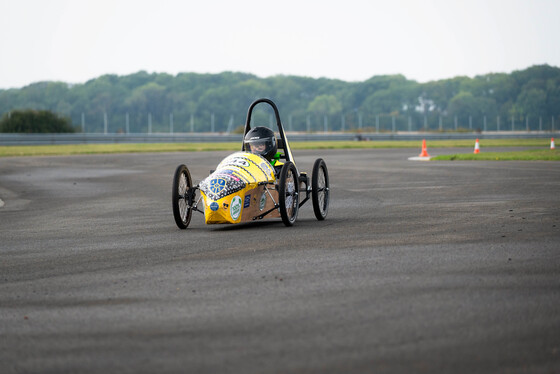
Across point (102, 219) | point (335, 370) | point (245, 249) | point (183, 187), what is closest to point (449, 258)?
point (245, 249)

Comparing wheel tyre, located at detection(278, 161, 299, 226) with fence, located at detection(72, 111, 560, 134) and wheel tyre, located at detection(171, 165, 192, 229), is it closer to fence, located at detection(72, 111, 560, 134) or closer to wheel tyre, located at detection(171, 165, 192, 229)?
wheel tyre, located at detection(171, 165, 192, 229)

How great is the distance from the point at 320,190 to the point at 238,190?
200 centimetres

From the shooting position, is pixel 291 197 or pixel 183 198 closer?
pixel 183 198

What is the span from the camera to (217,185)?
446 inches

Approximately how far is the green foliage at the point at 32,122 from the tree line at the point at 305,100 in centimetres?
4103

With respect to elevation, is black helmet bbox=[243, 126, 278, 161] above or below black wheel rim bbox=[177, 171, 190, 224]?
above

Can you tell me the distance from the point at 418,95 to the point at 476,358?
143 metres

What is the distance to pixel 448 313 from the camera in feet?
19.2

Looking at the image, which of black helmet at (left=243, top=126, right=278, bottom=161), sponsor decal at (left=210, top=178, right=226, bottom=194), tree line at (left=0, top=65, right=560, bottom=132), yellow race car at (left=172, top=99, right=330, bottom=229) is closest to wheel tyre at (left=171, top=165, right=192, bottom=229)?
yellow race car at (left=172, top=99, right=330, bottom=229)

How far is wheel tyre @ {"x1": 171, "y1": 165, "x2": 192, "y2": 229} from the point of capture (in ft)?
37.7

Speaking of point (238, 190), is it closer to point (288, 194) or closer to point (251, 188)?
point (251, 188)

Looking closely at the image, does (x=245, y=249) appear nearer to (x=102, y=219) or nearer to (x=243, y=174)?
(x=243, y=174)

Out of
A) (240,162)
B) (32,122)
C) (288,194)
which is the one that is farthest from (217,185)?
(32,122)

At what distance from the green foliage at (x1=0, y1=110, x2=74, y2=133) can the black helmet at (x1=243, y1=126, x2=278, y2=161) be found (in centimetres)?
6378
